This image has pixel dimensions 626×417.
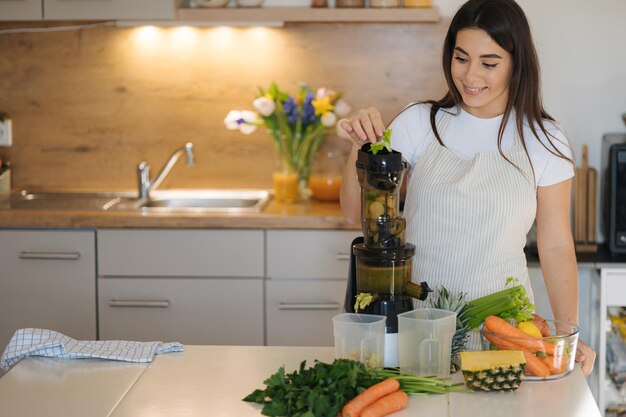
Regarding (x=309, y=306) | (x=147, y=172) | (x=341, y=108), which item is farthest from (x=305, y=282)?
(x=147, y=172)

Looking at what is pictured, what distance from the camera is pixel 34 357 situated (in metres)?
2.20

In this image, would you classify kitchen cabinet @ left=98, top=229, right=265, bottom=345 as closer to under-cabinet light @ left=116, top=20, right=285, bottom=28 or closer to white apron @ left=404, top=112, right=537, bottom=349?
under-cabinet light @ left=116, top=20, right=285, bottom=28

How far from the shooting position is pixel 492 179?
2.42m

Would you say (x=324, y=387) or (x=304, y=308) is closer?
(x=324, y=387)

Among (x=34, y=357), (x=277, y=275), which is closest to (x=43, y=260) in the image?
(x=277, y=275)

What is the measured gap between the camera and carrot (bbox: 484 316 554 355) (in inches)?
77.8

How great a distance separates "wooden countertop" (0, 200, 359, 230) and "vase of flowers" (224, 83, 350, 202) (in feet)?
0.97

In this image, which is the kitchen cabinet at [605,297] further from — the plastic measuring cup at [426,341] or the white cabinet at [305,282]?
the plastic measuring cup at [426,341]

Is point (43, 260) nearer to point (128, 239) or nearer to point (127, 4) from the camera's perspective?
point (128, 239)

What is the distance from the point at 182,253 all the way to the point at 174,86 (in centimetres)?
81

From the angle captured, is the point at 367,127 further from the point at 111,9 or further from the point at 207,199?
the point at 207,199

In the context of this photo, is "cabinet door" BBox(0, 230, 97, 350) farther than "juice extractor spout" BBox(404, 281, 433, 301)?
Yes

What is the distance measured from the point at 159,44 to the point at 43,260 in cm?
100

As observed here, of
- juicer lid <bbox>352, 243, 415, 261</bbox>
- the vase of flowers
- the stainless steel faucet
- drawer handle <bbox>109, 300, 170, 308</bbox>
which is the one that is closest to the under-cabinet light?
the vase of flowers
